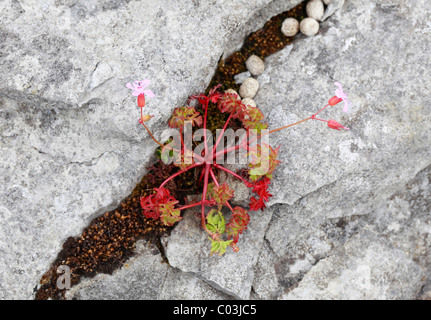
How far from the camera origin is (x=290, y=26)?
456cm

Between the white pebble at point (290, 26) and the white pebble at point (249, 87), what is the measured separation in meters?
0.70

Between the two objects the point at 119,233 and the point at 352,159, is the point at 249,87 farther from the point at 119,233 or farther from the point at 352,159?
the point at 119,233

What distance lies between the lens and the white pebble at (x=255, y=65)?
4555 millimetres

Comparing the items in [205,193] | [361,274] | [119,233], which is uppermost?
[205,193]

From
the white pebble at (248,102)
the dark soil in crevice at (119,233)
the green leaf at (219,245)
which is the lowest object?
the green leaf at (219,245)

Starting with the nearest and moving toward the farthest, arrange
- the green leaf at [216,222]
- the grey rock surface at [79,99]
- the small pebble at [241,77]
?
the grey rock surface at [79,99] → the green leaf at [216,222] → the small pebble at [241,77]

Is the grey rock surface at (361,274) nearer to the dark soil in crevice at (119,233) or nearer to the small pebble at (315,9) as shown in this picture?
the dark soil in crevice at (119,233)

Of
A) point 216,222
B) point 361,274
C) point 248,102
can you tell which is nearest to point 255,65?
point 248,102

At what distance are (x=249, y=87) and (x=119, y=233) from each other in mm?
2182

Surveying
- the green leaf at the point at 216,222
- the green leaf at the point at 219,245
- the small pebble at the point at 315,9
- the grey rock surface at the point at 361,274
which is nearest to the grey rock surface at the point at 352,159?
the grey rock surface at the point at 361,274

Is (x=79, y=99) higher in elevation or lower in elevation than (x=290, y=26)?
higher

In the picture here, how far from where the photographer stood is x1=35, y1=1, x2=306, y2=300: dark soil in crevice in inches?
168

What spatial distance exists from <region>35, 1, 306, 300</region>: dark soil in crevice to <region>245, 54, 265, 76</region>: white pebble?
0.27 m

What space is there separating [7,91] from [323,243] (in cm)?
385
